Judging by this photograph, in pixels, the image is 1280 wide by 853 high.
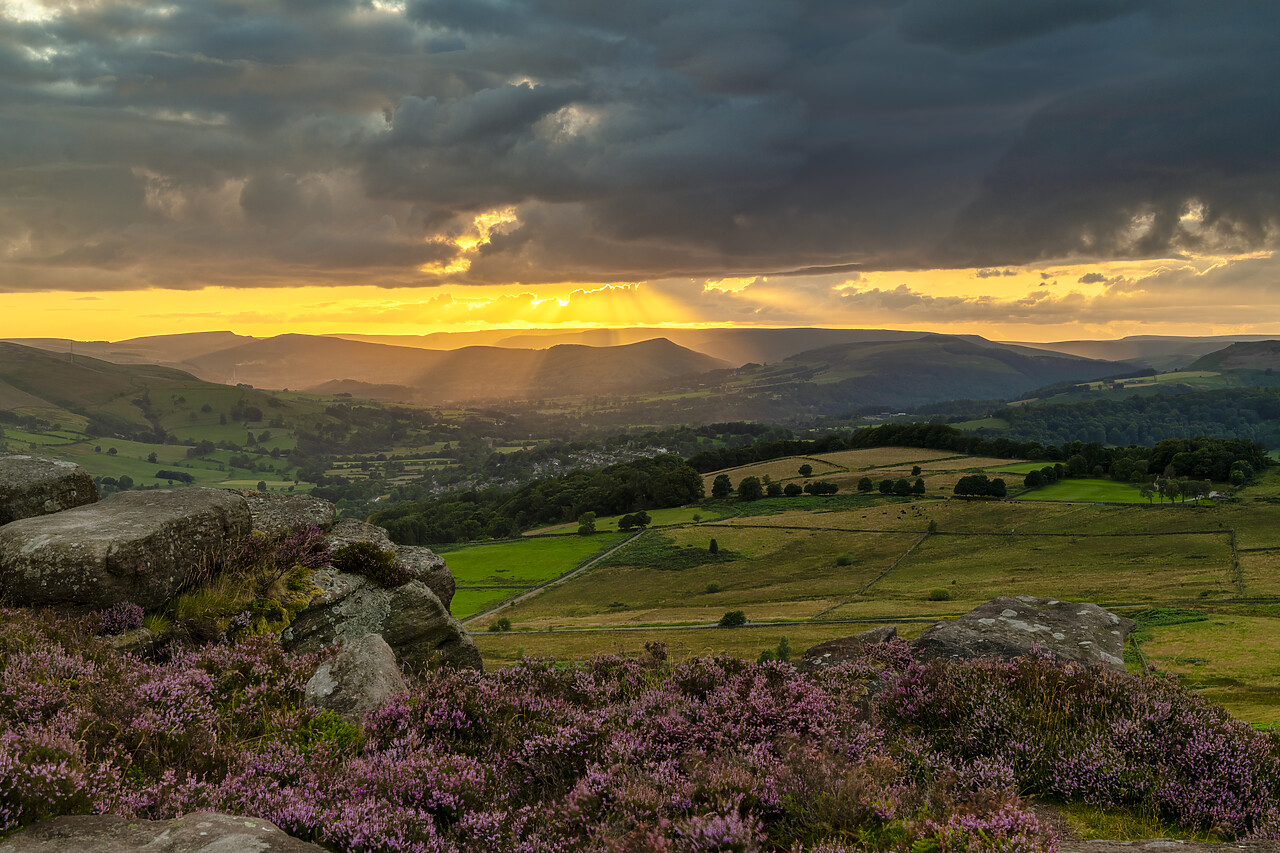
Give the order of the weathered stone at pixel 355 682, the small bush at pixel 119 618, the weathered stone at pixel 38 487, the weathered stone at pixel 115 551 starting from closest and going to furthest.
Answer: the weathered stone at pixel 355 682 → the small bush at pixel 119 618 → the weathered stone at pixel 115 551 → the weathered stone at pixel 38 487

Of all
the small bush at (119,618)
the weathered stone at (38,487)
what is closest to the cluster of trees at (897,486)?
the weathered stone at (38,487)

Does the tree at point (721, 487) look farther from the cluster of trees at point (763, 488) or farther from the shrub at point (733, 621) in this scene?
the shrub at point (733, 621)

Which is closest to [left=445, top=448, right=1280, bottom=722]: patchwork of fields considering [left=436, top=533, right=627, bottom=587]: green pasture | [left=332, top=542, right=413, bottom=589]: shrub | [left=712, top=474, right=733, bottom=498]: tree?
[left=436, top=533, right=627, bottom=587]: green pasture

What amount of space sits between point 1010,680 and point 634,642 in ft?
150

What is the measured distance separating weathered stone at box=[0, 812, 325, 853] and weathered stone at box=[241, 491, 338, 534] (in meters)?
9.70

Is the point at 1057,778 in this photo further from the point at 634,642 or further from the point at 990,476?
the point at 990,476

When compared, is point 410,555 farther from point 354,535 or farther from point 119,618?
point 119,618

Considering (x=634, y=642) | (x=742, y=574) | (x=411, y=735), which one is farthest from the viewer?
(x=742, y=574)

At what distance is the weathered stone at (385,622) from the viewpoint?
38.8 ft

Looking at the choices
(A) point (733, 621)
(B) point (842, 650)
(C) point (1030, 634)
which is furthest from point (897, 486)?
(B) point (842, 650)

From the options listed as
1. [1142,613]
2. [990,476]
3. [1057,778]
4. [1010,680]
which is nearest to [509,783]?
[1057,778]

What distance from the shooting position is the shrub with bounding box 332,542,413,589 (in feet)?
43.2

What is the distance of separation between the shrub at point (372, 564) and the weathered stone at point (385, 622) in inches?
6.3

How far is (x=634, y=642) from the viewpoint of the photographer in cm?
5181
